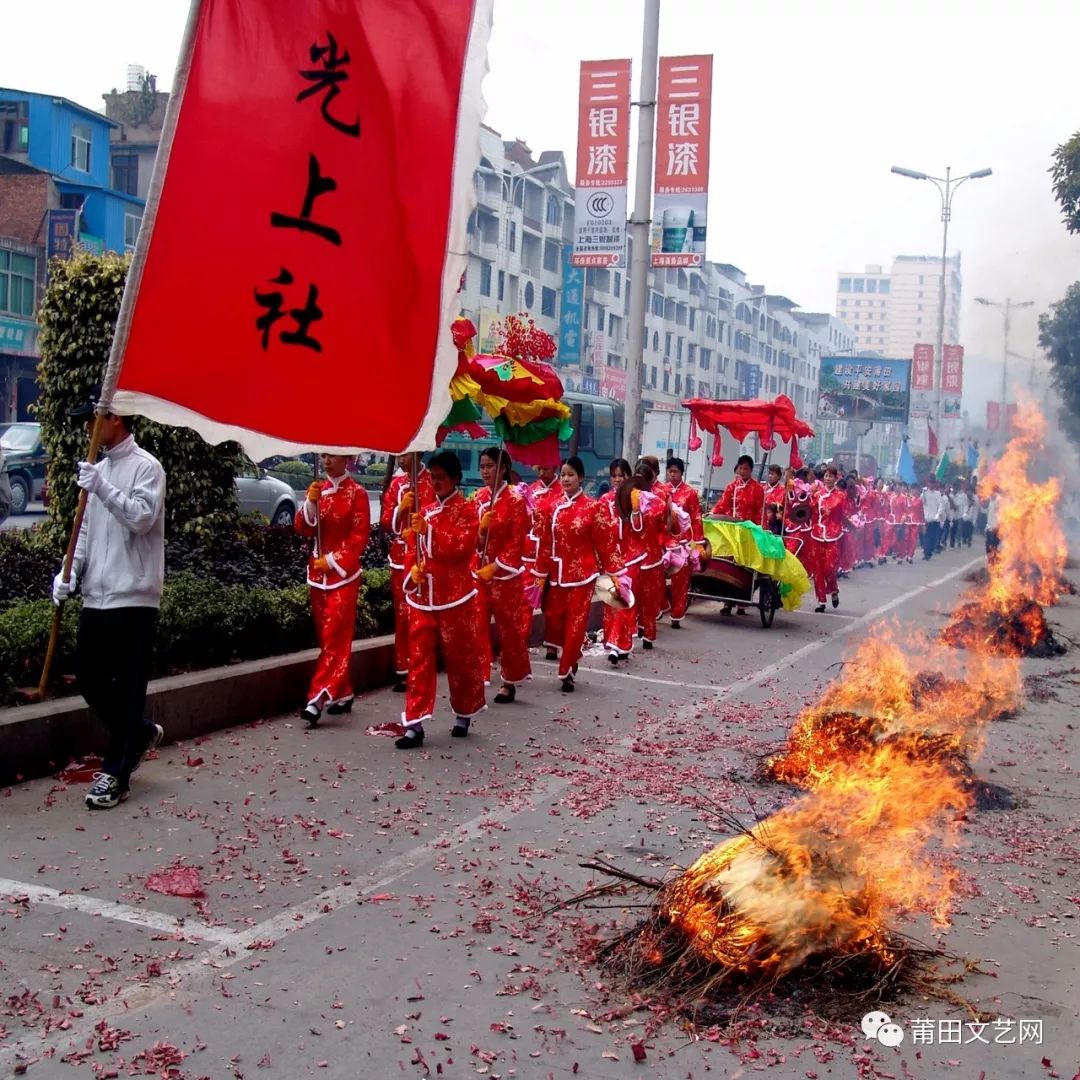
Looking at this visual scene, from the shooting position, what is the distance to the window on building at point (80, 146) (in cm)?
3538

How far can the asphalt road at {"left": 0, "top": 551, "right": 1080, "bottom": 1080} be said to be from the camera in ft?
12.1

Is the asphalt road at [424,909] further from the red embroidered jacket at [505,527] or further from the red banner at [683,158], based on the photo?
the red banner at [683,158]

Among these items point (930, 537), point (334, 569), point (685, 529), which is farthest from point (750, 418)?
point (930, 537)

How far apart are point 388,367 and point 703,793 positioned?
2.80 metres

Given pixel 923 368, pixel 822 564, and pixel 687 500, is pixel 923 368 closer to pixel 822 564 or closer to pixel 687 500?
pixel 822 564

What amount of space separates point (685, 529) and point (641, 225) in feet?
15.0

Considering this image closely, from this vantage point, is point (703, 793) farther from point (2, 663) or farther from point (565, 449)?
point (565, 449)

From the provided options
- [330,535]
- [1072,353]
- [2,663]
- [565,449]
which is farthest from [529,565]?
[1072,353]

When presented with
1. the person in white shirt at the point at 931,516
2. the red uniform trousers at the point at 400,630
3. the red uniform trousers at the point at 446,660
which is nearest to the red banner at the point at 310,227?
the red uniform trousers at the point at 446,660

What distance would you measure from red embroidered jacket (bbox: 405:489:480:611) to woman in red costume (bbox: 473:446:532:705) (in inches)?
21.6

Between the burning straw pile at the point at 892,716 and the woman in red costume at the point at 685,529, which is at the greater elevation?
the woman in red costume at the point at 685,529

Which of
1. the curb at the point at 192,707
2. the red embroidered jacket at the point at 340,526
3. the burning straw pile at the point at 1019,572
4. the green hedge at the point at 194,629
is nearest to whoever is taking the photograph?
the curb at the point at 192,707

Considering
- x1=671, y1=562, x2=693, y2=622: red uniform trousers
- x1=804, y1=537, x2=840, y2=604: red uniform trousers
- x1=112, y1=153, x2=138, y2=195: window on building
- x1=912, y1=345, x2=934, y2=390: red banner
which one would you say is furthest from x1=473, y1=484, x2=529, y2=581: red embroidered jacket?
x1=912, y1=345, x2=934, y2=390: red banner

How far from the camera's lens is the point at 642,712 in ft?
29.7
